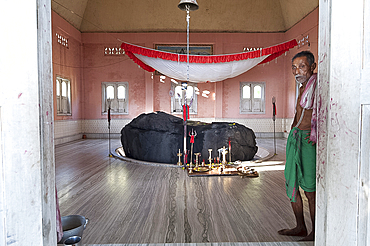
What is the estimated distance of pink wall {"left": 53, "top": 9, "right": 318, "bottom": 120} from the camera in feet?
31.9

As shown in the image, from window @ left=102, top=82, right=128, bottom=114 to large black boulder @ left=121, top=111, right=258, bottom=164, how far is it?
15.2 feet

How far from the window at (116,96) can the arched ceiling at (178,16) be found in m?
2.09

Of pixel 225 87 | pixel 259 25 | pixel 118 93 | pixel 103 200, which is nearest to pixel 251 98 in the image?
pixel 225 87

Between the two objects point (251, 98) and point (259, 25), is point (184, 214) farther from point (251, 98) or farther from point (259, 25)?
point (259, 25)

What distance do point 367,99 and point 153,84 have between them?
8.86 metres

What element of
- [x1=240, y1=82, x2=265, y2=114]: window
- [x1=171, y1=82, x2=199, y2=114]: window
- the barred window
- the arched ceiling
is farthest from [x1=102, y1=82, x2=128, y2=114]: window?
[x1=240, y1=82, x2=265, y2=114]: window

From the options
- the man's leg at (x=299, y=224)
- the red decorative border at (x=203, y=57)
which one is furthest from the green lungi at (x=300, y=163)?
the red decorative border at (x=203, y=57)

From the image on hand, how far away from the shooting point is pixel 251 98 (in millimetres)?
9938

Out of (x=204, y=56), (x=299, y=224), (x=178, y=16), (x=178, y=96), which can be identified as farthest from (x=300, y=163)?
(x=178, y=16)

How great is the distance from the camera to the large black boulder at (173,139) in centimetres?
500

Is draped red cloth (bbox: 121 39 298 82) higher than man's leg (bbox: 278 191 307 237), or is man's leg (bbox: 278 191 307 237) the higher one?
draped red cloth (bbox: 121 39 298 82)

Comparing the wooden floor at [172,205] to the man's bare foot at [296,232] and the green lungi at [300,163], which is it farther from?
the green lungi at [300,163]

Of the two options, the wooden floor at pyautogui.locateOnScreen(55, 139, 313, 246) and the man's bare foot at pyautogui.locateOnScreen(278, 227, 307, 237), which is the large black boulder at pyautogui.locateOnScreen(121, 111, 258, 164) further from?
the man's bare foot at pyautogui.locateOnScreen(278, 227, 307, 237)

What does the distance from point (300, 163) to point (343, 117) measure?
0.56m
